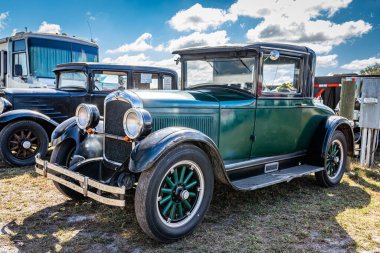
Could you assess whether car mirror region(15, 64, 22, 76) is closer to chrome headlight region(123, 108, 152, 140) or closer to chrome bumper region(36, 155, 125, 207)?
chrome bumper region(36, 155, 125, 207)

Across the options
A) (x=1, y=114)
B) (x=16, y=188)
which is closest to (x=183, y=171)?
(x=16, y=188)

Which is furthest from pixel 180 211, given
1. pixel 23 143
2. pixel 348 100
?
pixel 348 100

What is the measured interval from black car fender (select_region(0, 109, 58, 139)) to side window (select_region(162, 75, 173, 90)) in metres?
2.08

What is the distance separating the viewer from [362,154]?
592cm

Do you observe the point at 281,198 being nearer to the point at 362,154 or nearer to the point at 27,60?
the point at 362,154

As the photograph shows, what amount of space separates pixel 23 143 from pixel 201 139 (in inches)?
148

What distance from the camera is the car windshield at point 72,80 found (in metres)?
6.06

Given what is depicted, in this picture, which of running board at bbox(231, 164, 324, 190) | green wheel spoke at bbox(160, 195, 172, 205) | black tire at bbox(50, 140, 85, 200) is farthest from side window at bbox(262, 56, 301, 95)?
black tire at bbox(50, 140, 85, 200)

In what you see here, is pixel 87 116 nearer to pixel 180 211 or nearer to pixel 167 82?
pixel 180 211

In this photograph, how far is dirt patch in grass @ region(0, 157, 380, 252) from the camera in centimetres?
289

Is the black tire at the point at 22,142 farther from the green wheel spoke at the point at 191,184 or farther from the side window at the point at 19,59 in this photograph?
the green wheel spoke at the point at 191,184

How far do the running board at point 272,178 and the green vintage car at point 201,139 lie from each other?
12 millimetres

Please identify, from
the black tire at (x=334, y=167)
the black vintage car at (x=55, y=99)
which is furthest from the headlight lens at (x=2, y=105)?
the black tire at (x=334, y=167)

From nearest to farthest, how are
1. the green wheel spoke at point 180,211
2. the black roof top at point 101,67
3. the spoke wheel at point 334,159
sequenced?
the green wheel spoke at point 180,211 → the spoke wheel at point 334,159 → the black roof top at point 101,67
